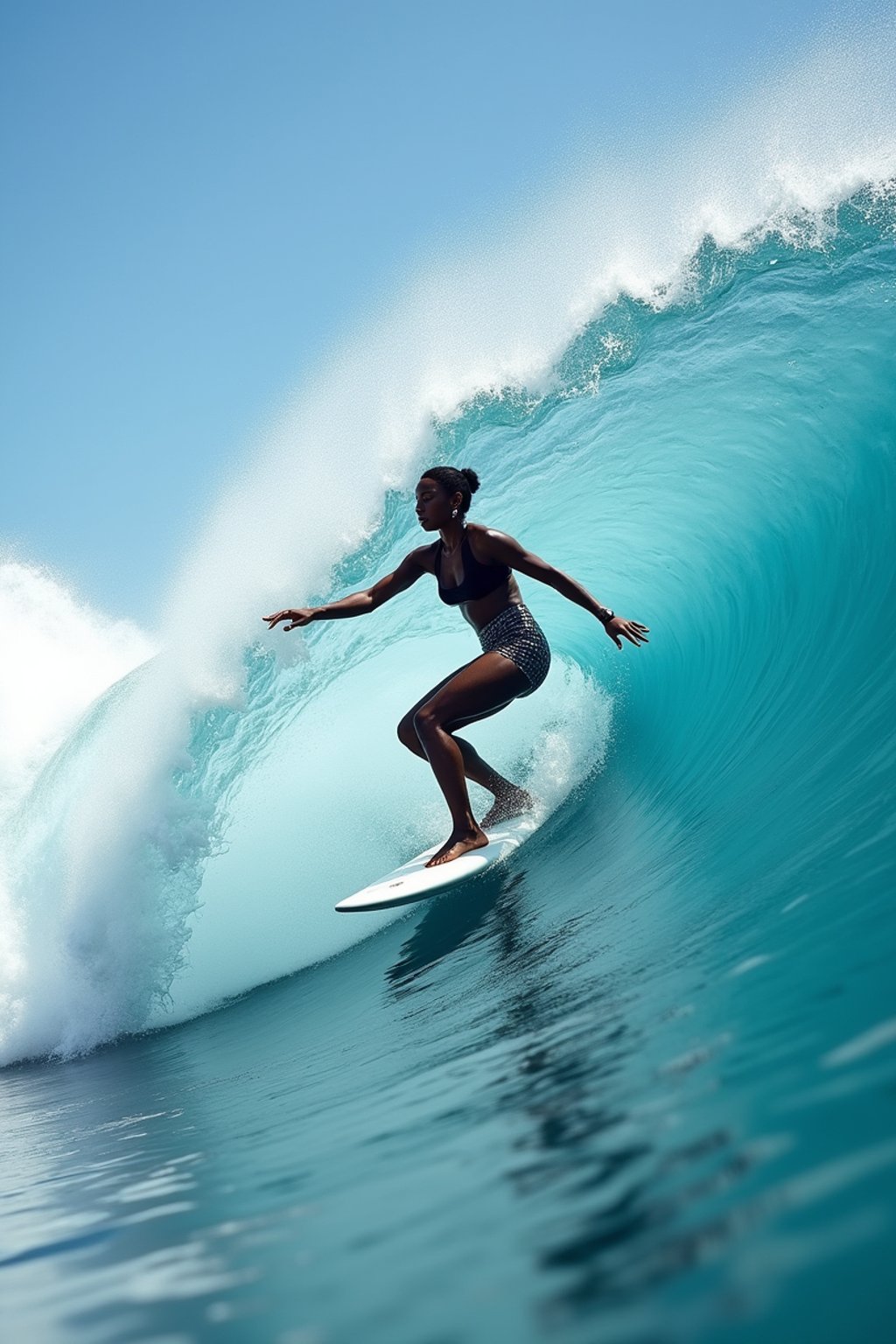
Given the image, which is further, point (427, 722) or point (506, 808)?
point (506, 808)

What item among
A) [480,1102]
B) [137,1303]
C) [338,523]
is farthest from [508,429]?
[137,1303]

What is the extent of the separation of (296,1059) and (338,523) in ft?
18.8

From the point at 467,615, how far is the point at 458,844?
132 cm

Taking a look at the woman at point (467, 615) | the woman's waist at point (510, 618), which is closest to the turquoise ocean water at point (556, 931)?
the woman at point (467, 615)

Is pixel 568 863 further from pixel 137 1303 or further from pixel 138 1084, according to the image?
pixel 137 1303

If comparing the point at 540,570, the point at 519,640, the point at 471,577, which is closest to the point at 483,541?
the point at 471,577

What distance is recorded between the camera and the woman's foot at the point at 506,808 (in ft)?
21.9

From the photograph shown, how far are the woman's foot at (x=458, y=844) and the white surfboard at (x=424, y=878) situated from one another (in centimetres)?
3

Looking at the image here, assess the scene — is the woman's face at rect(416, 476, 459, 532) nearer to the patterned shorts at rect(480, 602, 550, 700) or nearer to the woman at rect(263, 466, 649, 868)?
the woman at rect(263, 466, 649, 868)

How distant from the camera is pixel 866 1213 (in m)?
1.17

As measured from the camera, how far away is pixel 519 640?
5.77 meters

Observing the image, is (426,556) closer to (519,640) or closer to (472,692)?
(519,640)

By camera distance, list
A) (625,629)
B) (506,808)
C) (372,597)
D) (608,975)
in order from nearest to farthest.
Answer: (608,975) → (625,629) → (372,597) → (506,808)

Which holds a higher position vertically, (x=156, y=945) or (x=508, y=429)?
(x=508, y=429)
